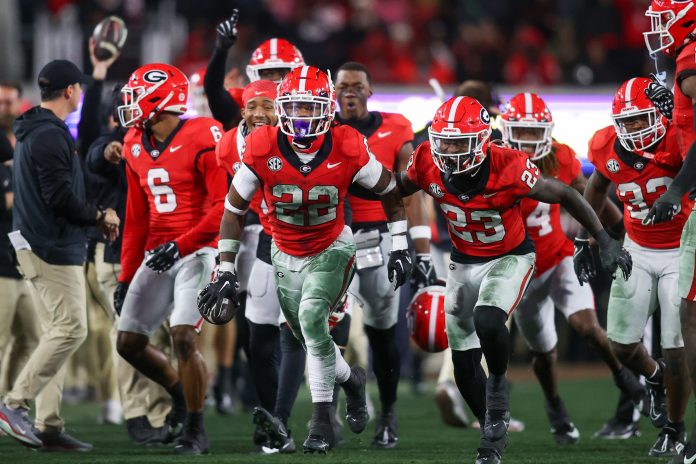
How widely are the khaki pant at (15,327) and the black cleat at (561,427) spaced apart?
3295mm

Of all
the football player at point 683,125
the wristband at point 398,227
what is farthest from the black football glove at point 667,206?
the wristband at point 398,227

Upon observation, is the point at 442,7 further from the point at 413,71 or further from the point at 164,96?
the point at 164,96

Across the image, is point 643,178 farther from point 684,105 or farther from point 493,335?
point 493,335

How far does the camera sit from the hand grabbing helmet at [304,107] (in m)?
6.27

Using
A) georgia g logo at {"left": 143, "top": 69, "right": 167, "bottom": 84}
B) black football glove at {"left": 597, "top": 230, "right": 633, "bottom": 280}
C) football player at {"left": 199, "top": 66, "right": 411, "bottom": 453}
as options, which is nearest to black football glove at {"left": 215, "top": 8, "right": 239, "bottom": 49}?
georgia g logo at {"left": 143, "top": 69, "right": 167, "bottom": 84}

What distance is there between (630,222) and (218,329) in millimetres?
3638

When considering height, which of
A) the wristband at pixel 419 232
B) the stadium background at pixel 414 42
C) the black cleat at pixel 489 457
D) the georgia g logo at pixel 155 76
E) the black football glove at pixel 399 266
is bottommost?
the black cleat at pixel 489 457

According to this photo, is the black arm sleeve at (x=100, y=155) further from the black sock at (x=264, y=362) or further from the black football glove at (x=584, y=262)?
→ the black football glove at (x=584, y=262)

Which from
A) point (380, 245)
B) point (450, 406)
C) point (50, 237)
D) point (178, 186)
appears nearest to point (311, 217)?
point (178, 186)

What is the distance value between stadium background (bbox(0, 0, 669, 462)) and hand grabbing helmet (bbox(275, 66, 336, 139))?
669 cm

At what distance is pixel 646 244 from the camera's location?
7004mm

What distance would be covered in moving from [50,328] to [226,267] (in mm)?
1407

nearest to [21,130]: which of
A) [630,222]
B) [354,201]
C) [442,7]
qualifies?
[354,201]

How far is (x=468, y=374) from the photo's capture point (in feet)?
→ 21.0
